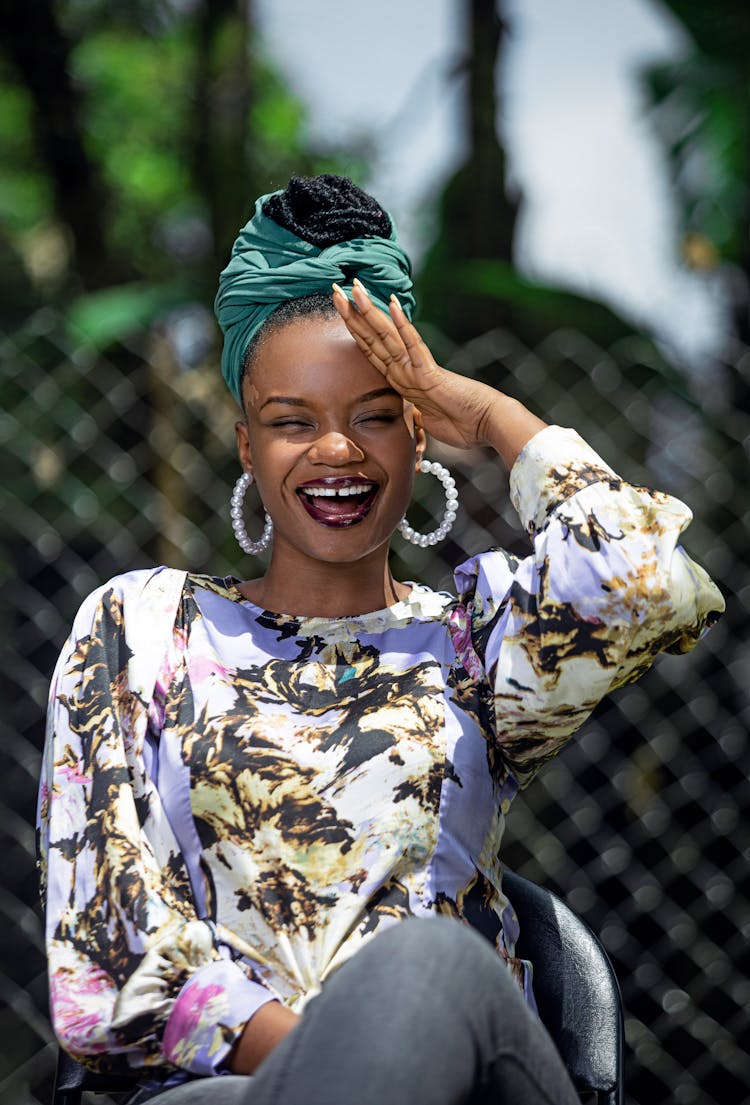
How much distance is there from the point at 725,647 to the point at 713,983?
85 centimetres

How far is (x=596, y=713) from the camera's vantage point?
339 cm

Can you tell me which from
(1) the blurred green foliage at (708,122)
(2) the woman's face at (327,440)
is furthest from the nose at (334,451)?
(1) the blurred green foliage at (708,122)

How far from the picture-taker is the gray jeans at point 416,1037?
3.80 ft

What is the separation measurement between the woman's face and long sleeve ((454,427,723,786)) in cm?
21

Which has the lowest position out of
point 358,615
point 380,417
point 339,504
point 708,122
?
point 708,122

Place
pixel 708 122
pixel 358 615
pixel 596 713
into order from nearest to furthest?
pixel 358 615
pixel 596 713
pixel 708 122

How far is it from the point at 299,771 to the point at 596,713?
1.87 m

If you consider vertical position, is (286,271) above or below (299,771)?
above

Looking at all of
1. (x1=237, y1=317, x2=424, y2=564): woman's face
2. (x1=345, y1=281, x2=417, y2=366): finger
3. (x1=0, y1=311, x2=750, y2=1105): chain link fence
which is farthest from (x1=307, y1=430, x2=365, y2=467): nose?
(x1=0, y1=311, x2=750, y2=1105): chain link fence

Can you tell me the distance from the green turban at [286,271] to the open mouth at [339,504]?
0.23 metres

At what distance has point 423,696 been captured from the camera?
172 centimetres

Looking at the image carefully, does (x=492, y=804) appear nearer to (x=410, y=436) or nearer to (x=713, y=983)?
(x=410, y=436)

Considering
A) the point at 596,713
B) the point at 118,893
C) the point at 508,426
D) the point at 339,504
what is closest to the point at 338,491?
the point at 339,504

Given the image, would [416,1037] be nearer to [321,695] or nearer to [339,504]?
[321,695]
